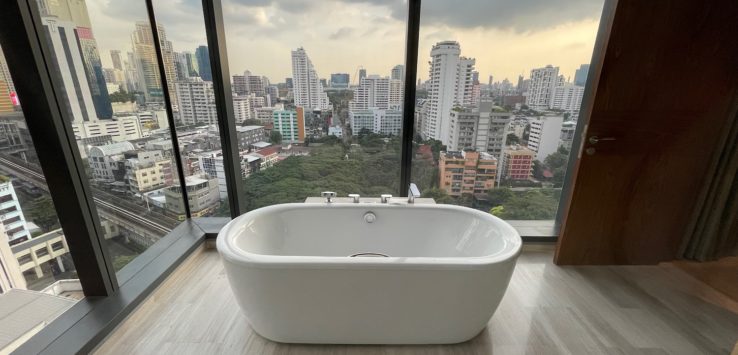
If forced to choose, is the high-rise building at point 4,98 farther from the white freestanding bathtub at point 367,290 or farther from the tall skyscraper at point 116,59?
the white freestanding bathtub at point 367,290

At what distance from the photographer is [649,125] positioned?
1.63m

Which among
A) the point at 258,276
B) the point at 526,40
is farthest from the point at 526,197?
the point at 258,276

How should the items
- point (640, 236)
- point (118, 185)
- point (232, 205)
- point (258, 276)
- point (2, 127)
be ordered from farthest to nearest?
point (232, 205), point (640, 236), point (118, 185), point (258, 276), point (2, 127)

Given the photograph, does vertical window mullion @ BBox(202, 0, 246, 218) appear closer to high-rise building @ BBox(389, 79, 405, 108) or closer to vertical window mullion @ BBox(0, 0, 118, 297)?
vertical window mullion @ BBox(0, 0, 118, 297)

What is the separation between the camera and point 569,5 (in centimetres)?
171

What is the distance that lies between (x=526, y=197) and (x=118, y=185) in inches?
103

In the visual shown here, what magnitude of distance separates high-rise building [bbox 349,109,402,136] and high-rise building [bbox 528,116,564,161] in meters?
0.92

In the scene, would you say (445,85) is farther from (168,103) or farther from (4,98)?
(4,98)

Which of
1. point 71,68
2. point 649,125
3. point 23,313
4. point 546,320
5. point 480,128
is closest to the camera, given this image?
point 23,313

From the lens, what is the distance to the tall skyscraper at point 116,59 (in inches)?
57.8

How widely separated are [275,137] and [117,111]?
2.74 feet

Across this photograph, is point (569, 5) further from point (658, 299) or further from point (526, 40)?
point (658, 299)

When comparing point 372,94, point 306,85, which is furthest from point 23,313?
point 372,94

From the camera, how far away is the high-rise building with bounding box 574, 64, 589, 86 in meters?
1.81
